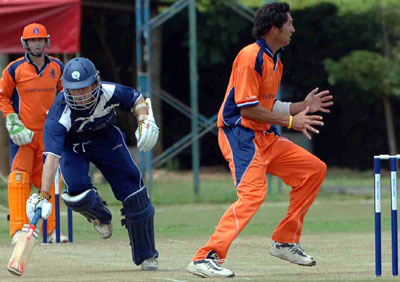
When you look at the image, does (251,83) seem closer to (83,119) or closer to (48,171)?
(83,119)

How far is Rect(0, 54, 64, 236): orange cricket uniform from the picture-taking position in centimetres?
1083

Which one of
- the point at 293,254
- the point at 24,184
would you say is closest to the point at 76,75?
the point at 293,254

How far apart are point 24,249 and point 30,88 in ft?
11.8

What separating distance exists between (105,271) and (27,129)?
2.77 m

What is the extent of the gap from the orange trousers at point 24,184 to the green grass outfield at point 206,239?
0.34 m

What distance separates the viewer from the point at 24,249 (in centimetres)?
757

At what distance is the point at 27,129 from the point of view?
10688 millimetres

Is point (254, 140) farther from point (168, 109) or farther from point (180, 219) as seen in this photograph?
point (168, 109)

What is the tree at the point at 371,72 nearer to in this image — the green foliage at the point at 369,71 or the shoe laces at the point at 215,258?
the green foliage at the point at 369,71

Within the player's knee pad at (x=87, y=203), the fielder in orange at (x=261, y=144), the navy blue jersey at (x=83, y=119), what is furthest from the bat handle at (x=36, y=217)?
the fielder in orange at (x=261, y=144)

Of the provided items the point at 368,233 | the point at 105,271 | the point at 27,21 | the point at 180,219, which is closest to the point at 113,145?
the point at 105,271

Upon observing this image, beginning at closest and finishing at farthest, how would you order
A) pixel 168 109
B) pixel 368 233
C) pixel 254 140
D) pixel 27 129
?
1. pixel 254 140
2. pixel 27 129
3. pixel 368 233
4. pixel 168 109

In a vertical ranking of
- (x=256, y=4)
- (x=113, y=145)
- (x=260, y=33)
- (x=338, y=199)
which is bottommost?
(x=338, y=199)

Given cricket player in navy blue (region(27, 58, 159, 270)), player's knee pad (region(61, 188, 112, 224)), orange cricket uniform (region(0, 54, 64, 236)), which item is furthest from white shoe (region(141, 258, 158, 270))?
orange cricket uniform (region(0, 54, 64, 236))
